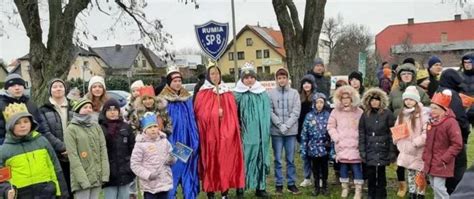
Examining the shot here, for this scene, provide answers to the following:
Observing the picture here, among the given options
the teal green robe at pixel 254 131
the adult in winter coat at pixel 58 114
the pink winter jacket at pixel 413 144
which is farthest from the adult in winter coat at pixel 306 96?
the adult in winter coat at pixel 58 114

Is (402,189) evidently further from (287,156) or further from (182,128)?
(182,128)

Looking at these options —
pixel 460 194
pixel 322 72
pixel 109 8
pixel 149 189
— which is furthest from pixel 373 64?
pixel 460 194

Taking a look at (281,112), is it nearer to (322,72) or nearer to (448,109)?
(322,72)

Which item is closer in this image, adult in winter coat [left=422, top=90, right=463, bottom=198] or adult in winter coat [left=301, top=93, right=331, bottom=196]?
adult in winter coat [left=422, top=90, right=463, bottom=198]

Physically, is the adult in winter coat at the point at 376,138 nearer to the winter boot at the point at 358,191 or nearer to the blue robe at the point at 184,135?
the winter boot at the point at 358,191

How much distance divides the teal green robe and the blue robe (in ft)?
2.47

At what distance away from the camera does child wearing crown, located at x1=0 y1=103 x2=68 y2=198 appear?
515 centimetres

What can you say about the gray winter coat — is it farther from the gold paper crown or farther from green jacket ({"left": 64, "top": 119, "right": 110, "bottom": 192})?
the gold paper crown

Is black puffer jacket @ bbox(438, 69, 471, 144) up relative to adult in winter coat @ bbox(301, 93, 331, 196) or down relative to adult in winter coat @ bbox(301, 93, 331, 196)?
up

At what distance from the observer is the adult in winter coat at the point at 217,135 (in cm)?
723

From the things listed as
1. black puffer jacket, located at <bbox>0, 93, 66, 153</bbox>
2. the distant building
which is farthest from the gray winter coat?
the distant building

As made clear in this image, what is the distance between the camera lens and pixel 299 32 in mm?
11586

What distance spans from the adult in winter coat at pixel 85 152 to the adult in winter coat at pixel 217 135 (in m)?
1.55

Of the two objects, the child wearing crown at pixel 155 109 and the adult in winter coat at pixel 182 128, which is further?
the adult in winter coat at pixel 182 128
